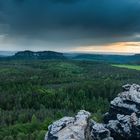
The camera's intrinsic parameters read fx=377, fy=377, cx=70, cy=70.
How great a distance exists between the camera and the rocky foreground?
5731cm

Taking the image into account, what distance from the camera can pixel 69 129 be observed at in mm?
57594

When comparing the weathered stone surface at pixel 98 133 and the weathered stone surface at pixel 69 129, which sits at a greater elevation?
the weathered stone surface at pixel 69 129

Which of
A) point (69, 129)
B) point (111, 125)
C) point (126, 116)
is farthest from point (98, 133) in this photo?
point (126, 116)

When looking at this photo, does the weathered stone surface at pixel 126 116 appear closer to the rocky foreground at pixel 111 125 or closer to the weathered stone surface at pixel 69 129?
the rocky foreground at pixel 111 125

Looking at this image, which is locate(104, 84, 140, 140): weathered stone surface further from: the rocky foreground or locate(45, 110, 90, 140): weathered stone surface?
locate(45, 110, 90, 140): weathered stone surface

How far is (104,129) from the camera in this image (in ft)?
206

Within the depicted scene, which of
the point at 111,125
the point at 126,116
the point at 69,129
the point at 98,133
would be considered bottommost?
the point at 111,125

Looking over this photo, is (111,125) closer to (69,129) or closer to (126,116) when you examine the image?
(126,116)

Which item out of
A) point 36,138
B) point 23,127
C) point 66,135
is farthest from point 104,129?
point 23,127

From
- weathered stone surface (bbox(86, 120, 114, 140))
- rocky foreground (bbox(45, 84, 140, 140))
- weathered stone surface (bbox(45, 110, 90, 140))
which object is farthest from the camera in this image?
weathered stone surface (bbox(86, 120, 114, 140))

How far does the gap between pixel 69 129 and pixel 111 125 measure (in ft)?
40.5

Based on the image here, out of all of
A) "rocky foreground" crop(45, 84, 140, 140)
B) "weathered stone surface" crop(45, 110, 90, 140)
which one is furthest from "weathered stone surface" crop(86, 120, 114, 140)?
"weathered stone surface" crop(45, 110, 90, 140)

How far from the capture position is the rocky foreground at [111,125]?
5731 cm

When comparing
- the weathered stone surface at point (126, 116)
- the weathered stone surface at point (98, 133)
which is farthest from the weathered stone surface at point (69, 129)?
the weathered stone surface at point (126, 116)
